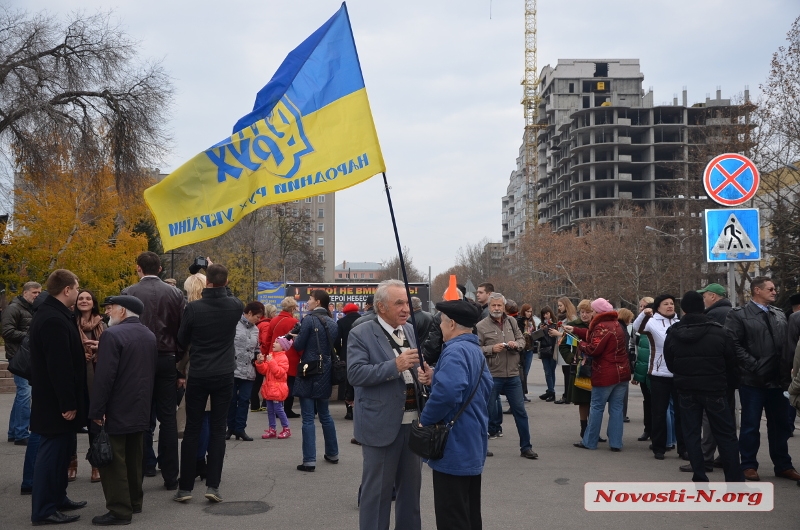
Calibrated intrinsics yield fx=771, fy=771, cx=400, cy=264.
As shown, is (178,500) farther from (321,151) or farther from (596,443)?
(596,443)

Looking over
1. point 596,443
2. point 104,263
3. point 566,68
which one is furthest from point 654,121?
point 596,443

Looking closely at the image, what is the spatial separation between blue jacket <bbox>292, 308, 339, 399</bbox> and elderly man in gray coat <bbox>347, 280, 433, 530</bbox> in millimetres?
2978

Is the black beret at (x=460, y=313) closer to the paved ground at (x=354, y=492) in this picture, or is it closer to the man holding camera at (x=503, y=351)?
the paved ground at (x=354, y=492)

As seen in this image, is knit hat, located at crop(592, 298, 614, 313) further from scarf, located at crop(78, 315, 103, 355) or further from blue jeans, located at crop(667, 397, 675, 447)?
scarf, located at crop(78, 315, 103, 355)

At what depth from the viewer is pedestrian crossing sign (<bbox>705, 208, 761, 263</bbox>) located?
10.2 meters

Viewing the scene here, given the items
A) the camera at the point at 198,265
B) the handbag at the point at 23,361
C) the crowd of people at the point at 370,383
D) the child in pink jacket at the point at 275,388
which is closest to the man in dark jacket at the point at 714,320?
the crowd of people at the point at 370,383

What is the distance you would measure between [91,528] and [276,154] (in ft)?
11.1

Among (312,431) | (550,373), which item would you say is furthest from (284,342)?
(550,373)

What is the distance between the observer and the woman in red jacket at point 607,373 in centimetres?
992

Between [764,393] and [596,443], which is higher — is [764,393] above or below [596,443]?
above

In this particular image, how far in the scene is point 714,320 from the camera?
339 inches

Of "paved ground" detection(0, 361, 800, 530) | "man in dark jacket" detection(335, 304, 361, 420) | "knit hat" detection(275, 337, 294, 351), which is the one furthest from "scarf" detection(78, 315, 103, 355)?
"man in dark jacket" detection(335, 304, 361, 420)

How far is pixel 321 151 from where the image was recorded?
6059 millimetres

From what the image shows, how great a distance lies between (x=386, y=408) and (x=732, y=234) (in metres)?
A: 6.85
